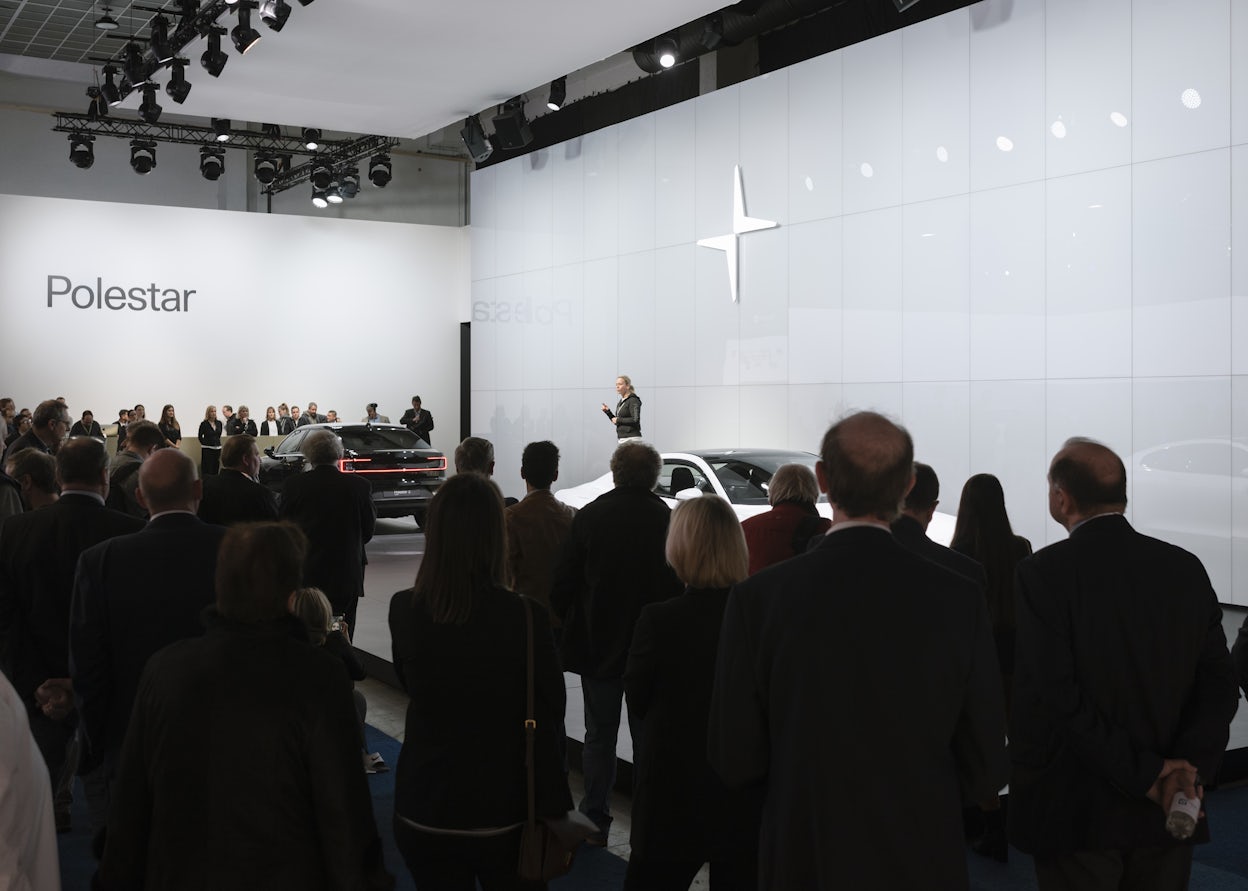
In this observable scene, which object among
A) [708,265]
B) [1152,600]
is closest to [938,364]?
[708,265]

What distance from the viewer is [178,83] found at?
13.0 metres

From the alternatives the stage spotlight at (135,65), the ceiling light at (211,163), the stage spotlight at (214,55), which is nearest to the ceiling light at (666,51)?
the stage spotlight at (214,55)

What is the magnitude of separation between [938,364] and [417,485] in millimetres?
6287

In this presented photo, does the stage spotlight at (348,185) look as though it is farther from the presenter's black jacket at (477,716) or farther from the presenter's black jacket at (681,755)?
the presenter's black jacket at (477,716)

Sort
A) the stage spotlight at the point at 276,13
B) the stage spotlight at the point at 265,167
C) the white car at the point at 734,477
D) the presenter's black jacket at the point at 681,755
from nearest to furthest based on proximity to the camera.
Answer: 1. the presenter's black jacket at the point at 681,755
2. the white car at the point at 734,477
3. the stage spotlight at the point at 276,13
4. the stage spotlight at the point at 265,167

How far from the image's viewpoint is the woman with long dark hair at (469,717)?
104 inches

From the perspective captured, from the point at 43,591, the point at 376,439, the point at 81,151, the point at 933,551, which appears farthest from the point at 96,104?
the point at 933,551

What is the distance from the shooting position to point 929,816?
6.89ft

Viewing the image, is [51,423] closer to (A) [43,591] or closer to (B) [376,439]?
(A) [43,591]

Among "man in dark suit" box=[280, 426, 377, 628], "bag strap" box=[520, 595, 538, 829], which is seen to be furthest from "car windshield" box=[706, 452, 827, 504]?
→ "bag strap" box=[520, 595, 538, 829]

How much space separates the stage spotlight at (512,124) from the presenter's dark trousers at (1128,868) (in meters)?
14.3

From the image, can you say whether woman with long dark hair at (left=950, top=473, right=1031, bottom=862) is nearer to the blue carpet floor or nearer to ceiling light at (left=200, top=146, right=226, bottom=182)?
the blue carpet floor

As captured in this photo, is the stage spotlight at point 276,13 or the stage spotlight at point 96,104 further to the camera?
the stage spotlight at point 96,104

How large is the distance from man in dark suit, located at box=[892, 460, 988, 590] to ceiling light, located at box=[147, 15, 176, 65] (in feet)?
34.7
